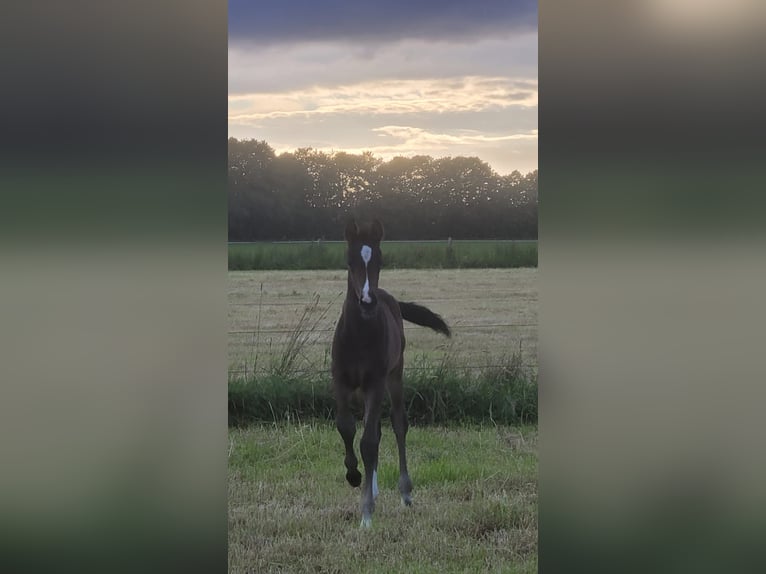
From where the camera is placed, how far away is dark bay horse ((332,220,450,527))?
3.91 m

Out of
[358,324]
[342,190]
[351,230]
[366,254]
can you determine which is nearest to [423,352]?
[358,324]

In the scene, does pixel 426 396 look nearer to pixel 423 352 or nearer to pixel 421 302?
pixel 423 352

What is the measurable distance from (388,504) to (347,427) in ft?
1.41

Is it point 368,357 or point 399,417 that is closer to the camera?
point 368,357

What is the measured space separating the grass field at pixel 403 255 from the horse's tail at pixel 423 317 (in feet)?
0.69

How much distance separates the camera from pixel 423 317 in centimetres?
425

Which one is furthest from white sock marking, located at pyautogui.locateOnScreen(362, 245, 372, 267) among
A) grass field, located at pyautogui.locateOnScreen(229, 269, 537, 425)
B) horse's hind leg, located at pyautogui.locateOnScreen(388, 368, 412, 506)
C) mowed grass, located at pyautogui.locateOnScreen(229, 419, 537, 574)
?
mowed grass, located at pyautogui.locateOnScreen(229, 419, 537, 574)

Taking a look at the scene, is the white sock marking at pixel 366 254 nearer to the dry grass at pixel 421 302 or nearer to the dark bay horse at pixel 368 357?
the dark bay horse at pixel 368 357

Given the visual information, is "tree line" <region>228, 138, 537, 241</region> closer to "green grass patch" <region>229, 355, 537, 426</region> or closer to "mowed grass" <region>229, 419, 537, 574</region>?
"green grass patch" <region>229, 355, 537, 426</region>
